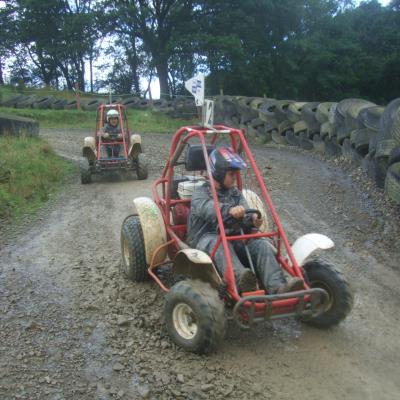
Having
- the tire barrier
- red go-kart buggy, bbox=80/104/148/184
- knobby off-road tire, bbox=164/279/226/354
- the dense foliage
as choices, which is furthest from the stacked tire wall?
the dense foliage

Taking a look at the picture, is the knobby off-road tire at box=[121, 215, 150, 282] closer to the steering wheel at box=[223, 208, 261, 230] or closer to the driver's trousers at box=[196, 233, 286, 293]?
the driver's trousers at box=[196, 233, 286, 293]

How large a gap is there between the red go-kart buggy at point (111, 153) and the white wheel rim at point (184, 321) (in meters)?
5.57

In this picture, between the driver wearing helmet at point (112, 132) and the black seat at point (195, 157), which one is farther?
the driver wearing helmet at point (112, 132)

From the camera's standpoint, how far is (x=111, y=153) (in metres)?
9.59

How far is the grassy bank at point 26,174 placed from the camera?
6977mm

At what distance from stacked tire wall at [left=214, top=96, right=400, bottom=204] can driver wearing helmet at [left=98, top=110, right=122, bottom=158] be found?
13.7ft

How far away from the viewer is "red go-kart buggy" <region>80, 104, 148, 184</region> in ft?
28.7

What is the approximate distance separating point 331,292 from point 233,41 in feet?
72.4

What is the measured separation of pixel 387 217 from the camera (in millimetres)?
5984

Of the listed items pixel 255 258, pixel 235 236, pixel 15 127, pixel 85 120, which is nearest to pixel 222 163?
pixel 235 236

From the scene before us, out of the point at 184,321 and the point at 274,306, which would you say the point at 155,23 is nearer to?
the point at 184,321

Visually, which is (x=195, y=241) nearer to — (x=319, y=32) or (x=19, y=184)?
(x=19, y=184)

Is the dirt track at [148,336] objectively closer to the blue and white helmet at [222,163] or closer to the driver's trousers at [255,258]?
the driver's trousers at [255,258]

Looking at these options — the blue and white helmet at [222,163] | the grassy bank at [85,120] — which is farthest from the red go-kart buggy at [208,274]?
the grassy bank at [85,120]
